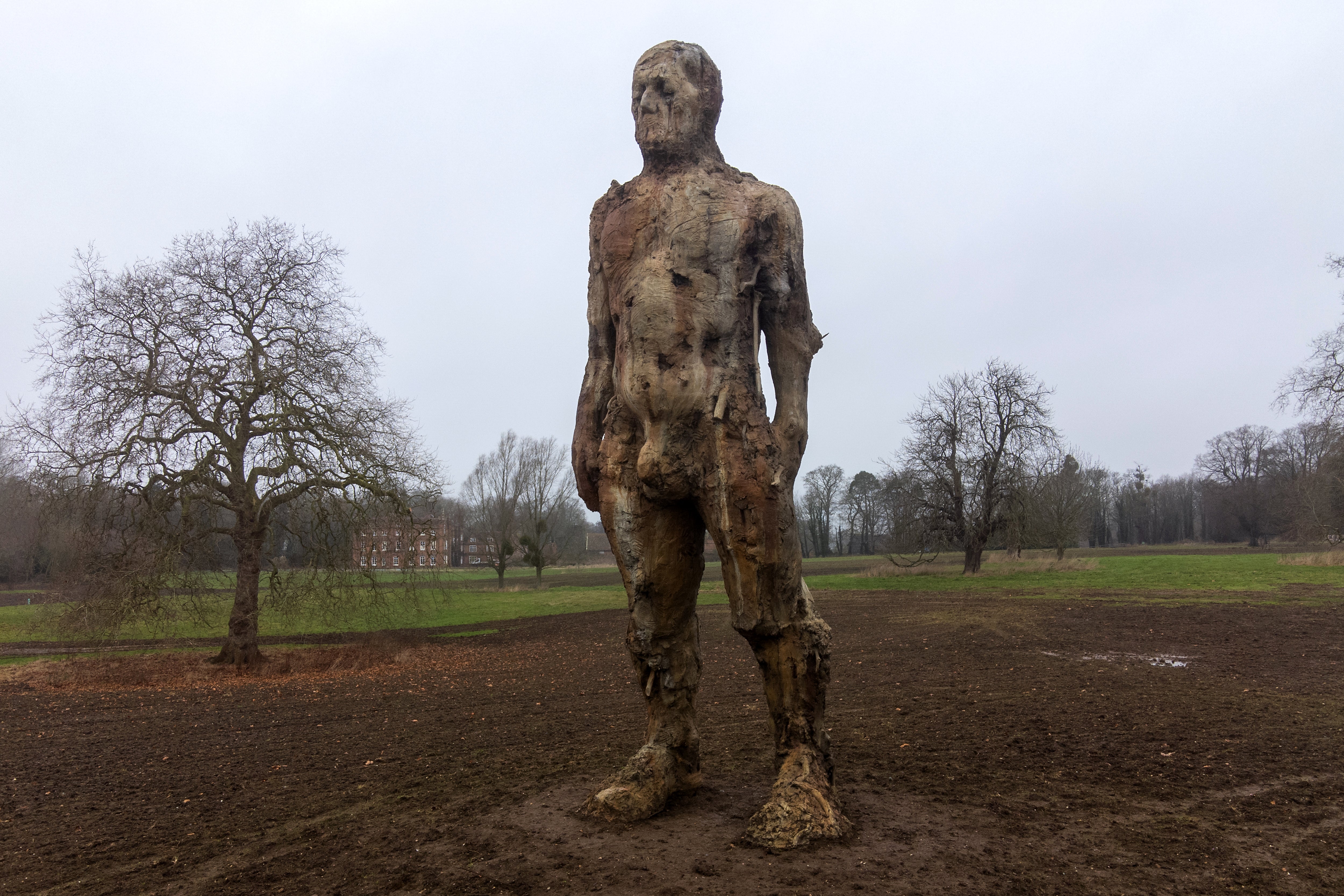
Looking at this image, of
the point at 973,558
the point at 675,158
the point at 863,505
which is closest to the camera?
the point at 675,158

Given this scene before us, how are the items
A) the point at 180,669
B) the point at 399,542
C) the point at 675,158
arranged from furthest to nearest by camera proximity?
the point at 399,542 < the point at 180,669 < the point at 675,158

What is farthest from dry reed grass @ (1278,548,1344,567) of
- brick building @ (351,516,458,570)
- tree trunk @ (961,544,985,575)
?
brick building @ (351,516,458,570)

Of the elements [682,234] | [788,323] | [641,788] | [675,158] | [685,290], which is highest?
[675,158]

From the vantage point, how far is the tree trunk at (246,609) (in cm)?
1392

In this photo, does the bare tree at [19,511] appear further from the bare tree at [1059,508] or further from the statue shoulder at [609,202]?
the bare tree at [1059,508]

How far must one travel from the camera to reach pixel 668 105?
14.9 ft

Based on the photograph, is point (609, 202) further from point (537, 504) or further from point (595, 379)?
point (537, 504)

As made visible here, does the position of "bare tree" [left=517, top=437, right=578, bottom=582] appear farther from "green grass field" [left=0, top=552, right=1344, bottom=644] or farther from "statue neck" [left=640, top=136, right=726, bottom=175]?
"statue neck" [left=640, top=136, right=726, bottom=175]

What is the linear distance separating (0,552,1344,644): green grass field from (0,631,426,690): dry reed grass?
64cm

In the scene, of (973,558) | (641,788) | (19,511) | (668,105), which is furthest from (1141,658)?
(973,558)

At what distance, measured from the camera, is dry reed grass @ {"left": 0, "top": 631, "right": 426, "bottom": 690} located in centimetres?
1271

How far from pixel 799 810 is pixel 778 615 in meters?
0.95

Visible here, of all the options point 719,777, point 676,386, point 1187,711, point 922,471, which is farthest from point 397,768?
point 922,471

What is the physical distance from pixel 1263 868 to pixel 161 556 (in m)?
14.4
